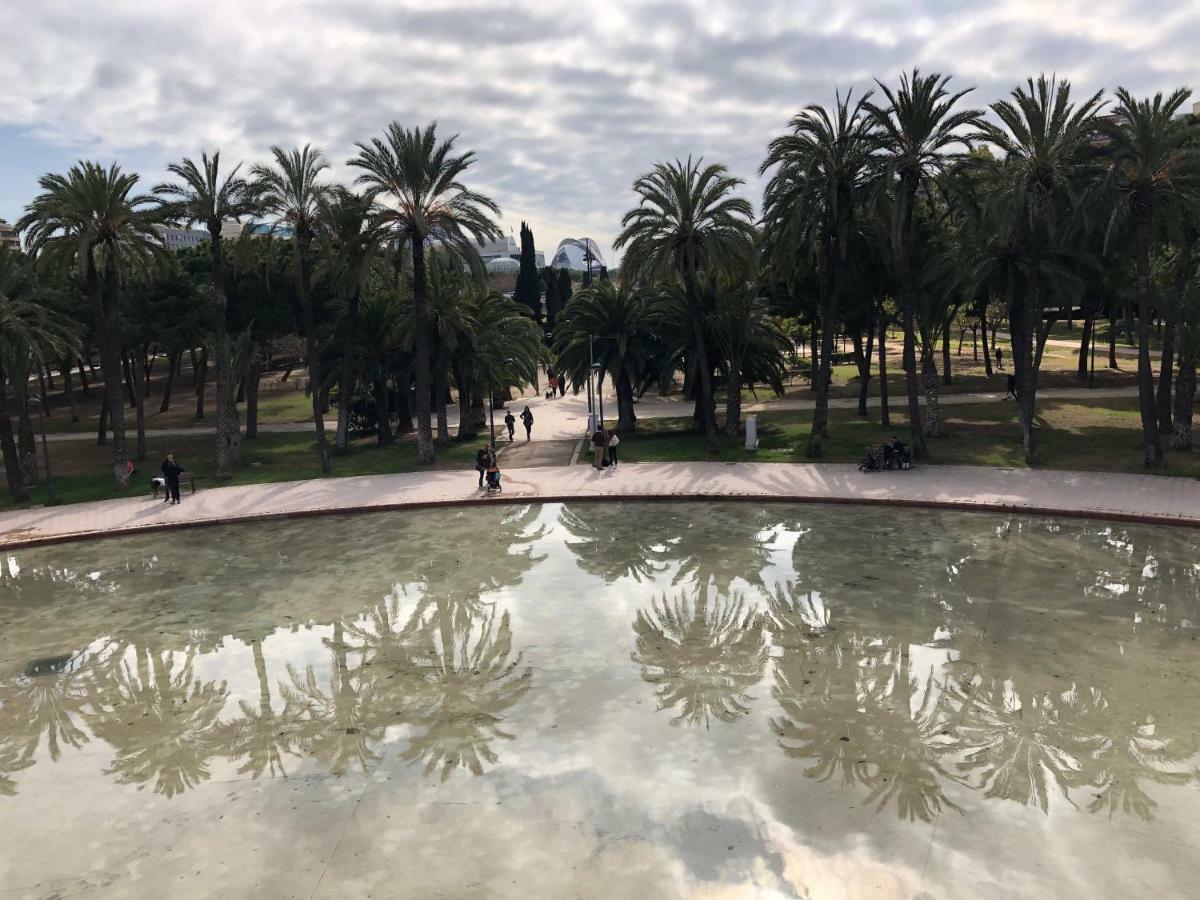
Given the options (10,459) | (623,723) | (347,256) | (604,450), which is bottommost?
(623,723)

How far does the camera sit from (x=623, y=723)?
11609 millimetres

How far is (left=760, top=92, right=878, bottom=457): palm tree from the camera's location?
29.3m

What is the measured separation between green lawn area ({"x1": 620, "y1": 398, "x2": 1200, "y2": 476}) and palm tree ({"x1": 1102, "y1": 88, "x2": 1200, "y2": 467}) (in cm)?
250

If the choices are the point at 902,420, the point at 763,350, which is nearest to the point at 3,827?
the point at 763,350

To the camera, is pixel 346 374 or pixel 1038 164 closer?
pixel 1038 164

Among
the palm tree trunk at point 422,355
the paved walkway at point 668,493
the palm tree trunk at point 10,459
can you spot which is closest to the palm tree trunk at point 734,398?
the paved walkway at point 668,493

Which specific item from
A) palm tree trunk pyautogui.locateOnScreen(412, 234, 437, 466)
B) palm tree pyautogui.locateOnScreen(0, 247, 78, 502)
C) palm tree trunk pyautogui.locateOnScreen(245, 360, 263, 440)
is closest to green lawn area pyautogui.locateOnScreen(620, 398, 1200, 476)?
palm tree trunk pyautogui.locateOnScreen(412, 234, 437, 466)

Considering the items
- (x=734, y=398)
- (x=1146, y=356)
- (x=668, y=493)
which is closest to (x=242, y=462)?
(x=668, y=493)

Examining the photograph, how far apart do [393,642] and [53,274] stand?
2770cm

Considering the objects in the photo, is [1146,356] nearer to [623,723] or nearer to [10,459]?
[623,723]

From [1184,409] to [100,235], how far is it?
1599 inches

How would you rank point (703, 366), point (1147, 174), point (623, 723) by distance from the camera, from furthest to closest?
point (703, 366) → point (1147, 174) → point (623, 723)

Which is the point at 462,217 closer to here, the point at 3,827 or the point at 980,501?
the point at 980,501

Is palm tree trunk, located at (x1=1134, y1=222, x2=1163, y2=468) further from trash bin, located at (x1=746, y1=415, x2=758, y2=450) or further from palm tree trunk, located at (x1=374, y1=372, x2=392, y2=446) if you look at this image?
palm tree trunk, located at (x1=374, y1=372, x2=392, y2=446)
